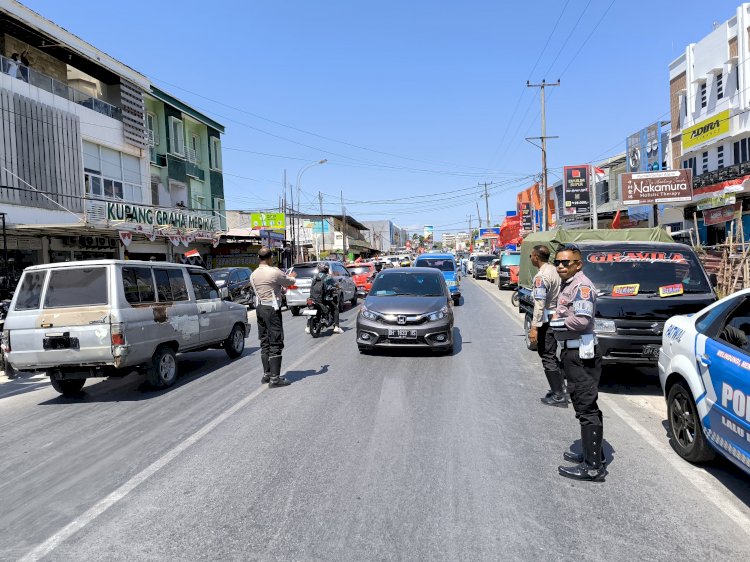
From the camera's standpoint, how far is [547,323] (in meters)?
6.70

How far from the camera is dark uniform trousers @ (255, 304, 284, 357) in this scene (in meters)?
7.68

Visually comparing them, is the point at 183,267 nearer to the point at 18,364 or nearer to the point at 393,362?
the point at 18,364

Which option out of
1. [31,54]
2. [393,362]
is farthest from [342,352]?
[31,54]

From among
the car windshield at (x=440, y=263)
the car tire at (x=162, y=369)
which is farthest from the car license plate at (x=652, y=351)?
the car windshield at (x=440, y=263)

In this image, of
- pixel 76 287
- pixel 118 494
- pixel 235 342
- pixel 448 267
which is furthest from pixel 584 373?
pixel 448 267

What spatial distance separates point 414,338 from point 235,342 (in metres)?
3.55

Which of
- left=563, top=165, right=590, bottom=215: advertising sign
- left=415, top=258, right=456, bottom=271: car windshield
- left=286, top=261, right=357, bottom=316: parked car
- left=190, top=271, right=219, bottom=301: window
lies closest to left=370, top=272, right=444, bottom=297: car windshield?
left=190, top=271, right=219, bottom=301: window

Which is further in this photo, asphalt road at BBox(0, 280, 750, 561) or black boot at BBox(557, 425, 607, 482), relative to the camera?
black boot at BBox(557, 425, 607, 482)

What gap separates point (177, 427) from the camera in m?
5.86

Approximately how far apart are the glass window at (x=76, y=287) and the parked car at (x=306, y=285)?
991 centimetres

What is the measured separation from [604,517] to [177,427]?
4.34 metres

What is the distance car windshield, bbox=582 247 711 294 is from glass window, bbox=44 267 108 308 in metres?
6.86

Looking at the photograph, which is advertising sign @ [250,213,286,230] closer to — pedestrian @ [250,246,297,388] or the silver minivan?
the silver minivan

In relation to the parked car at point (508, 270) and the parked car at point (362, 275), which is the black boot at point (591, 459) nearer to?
the parked car at point (362, 275)
